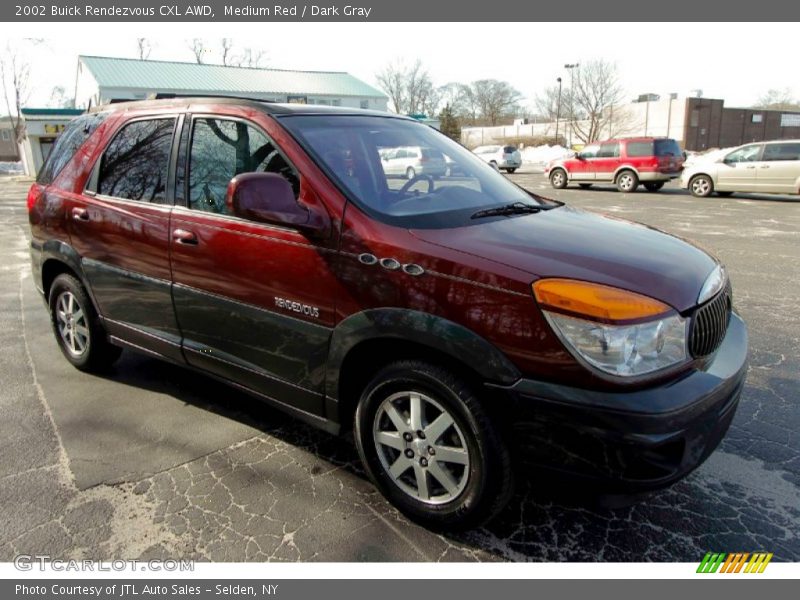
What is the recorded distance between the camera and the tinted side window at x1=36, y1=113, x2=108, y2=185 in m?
4.14

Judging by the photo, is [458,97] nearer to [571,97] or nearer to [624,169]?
[571,97]

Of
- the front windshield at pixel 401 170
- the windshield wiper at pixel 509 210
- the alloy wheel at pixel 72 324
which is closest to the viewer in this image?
the front windshield at pixel 401 170

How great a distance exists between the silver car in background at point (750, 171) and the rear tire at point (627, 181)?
173cm

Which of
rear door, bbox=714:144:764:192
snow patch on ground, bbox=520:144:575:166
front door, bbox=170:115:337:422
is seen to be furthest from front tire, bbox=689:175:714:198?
snow patch on ground, bbox=520:144:575:166

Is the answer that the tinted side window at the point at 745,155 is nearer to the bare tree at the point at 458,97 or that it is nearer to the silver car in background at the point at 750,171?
the silver car in background at the point at 750,171

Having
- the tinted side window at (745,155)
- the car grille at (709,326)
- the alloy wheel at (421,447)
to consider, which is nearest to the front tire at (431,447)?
the alloy wheel at (421,447)

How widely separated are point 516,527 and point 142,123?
10.7 feet

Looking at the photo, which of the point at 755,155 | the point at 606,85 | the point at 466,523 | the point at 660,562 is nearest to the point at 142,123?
the point at 466,523

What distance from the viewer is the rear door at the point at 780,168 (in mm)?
16062

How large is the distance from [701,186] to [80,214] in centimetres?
1852

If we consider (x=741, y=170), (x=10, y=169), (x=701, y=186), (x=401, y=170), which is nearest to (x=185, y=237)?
(x=401, y=170)

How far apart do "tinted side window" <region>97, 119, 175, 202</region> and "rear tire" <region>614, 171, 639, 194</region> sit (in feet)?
62.9

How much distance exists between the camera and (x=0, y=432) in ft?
11.6

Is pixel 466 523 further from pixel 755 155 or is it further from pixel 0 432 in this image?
pixel 755 155
